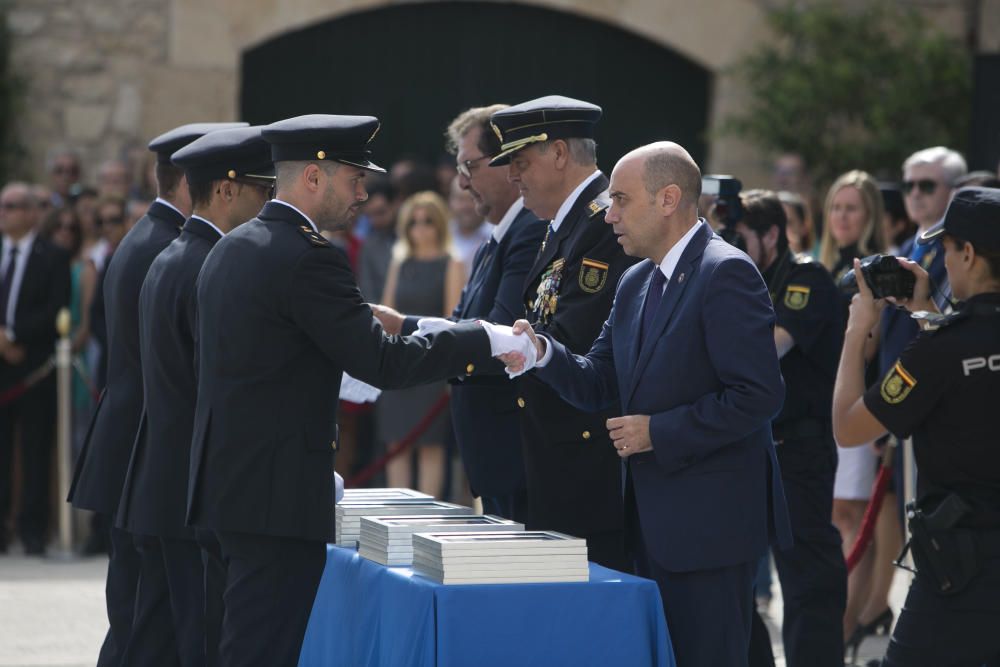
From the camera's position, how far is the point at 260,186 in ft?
16.1

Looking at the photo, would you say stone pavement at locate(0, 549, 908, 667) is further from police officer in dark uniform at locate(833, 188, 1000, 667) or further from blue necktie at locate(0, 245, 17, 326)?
police officer in dark uniform at locate(833, 188, 1000, 667)

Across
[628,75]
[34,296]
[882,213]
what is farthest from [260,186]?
[628,75]

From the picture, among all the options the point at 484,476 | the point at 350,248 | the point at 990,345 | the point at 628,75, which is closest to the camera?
the point at 990,345

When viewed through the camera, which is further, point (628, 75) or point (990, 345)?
point (628, 75)

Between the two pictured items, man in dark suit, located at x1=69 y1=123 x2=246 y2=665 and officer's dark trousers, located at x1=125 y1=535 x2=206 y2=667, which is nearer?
officer's dark trousers, located at x1=125 y1=535 x2=206 y2=667

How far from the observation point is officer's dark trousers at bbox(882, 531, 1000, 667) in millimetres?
3971

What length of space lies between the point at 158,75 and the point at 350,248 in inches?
97.5

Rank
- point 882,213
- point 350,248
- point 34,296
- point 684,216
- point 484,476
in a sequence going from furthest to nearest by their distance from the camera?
1. point 350,248
2. point 34,296
3. point 882,213
4. point 484,476
5. point 684,216

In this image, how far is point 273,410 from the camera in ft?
13.6

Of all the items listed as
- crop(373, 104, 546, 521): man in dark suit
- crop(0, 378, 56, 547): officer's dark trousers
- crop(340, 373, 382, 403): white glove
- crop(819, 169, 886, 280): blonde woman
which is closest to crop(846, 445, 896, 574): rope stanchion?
crop(819, 169, 886, 280): blonde woman

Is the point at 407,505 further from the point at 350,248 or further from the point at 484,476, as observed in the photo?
the point at 350,248

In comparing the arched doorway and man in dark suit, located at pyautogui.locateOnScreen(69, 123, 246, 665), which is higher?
the arched doorway

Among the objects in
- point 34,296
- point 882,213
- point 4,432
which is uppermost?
point 882,213

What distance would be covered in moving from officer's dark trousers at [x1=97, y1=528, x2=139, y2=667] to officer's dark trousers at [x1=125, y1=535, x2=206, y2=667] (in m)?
0.20
